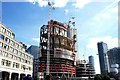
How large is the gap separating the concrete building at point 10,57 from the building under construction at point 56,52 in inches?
1230

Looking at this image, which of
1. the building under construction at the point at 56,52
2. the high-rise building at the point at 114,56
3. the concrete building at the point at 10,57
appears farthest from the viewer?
the high-rise building at the point at 114,56

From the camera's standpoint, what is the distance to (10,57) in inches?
3078

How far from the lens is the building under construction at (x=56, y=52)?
424ft

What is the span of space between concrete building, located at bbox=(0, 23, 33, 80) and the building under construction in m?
31.3

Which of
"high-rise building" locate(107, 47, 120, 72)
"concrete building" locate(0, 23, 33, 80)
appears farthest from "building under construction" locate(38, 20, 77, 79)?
"high-rise building" locate(107, 47, 120, 72)

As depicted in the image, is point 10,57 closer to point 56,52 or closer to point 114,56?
point 56,52

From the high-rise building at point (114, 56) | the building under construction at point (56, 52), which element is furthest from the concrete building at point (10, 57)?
the high-rise building at point (114, 56)

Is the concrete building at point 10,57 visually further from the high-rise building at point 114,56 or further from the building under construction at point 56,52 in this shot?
the high-rise building at point 114,56

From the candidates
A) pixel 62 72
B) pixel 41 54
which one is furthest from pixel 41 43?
pixel 62 72

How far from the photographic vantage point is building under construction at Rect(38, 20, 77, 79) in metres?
129

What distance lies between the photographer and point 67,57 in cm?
13450

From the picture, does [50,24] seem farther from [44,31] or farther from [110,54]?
[110,54]

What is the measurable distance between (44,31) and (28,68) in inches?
1707

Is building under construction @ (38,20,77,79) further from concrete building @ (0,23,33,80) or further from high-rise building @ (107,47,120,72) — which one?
high-rise building @ (107,47,120,72)
